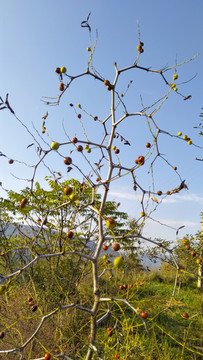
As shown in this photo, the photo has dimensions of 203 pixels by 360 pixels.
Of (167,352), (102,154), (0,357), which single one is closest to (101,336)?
(167,352)

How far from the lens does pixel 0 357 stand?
9.00 feet

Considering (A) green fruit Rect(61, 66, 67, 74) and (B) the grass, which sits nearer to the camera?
(A) green fruit Rect(61, 66, 67, 74)

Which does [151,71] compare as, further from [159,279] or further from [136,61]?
[159,279]

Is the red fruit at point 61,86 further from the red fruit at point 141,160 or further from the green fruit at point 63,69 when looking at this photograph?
the red fruit at point 141,160

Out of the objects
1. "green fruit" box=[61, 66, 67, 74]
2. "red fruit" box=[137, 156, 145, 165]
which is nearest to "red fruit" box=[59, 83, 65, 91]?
"green fruit" box=[61, 66, 67, 74]

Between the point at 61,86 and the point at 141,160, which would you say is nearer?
the point at 141,160

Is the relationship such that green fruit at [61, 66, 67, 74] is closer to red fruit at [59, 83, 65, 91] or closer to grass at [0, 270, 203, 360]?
red fruit at [59, 83, 65, 91]

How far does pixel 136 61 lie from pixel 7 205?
5067 mm

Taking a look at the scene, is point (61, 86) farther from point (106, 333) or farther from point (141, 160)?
point (106, 333)

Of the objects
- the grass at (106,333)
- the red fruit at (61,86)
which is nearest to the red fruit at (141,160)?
the red fruit at (61,86)

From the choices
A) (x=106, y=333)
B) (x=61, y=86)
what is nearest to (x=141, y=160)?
(x=61, y=86)

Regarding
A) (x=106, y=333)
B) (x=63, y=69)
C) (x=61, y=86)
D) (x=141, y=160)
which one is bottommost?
(x=106, y=333)

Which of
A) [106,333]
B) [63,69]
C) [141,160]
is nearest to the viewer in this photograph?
[141,160]

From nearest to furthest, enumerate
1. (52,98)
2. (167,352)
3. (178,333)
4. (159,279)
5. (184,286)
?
(52,98) → (167,352) → (178,333) → (184,286) → (159,279)
